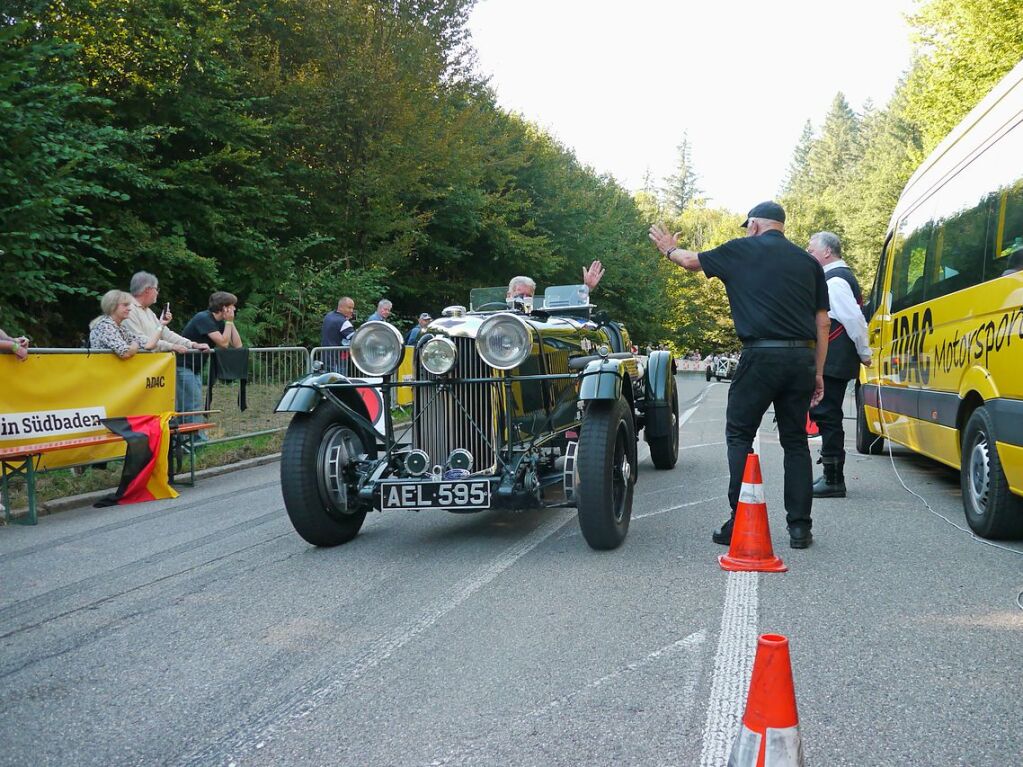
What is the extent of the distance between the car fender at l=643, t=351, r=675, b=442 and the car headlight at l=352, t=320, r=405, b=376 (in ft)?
10.9

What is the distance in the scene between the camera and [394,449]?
19.1 ft

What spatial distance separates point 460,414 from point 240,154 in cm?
1219

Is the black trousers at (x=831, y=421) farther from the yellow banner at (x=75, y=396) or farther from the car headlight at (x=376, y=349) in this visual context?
the yellow banner at (x=75, y=396)

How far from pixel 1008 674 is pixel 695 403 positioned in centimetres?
1793

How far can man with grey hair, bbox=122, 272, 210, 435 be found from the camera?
9070mm

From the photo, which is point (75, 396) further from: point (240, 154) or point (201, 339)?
point (240, 154)

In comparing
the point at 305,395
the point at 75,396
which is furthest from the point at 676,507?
the point at 75,396

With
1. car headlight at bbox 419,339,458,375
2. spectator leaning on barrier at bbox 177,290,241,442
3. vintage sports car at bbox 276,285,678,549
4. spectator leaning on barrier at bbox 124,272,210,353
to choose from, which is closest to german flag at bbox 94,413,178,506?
spectator leaning on barrier at bbox 124,272,210,353

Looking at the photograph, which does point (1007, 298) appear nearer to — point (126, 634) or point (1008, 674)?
point (1008, 674)

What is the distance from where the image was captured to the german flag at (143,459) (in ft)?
25.5

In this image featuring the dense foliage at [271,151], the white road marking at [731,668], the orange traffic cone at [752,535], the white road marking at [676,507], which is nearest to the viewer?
the white road marking at [731,668]

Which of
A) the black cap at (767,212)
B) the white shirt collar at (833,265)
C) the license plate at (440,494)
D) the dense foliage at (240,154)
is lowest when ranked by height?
the license plate at (440,494)

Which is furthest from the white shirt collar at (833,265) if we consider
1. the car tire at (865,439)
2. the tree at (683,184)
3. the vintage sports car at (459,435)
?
the tree at (683,184)

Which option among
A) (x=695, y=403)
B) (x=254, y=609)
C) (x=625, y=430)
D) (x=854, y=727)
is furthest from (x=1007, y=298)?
(x=695, y=403)
